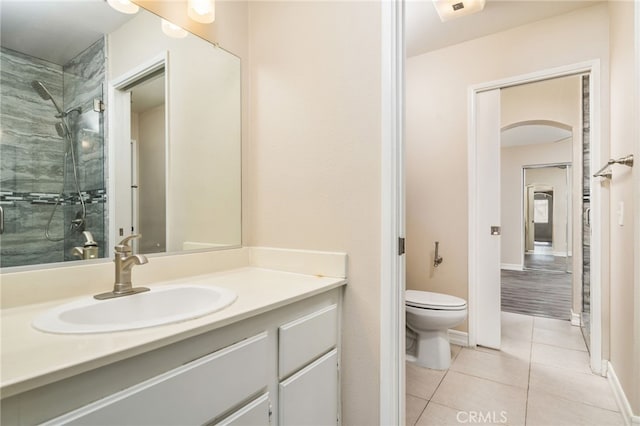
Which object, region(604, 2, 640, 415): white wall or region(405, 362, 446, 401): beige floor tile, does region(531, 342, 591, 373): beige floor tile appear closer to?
region(604, 2, 640, 415): white wall

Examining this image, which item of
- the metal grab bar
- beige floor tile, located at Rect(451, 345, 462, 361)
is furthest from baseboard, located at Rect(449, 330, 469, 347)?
the metal grab bar

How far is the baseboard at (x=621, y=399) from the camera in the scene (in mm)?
1465

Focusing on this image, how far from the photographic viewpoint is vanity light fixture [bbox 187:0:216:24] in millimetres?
1410

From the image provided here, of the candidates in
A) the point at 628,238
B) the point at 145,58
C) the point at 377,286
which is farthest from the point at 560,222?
the point at 145,58

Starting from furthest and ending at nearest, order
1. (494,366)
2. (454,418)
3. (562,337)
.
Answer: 1. (562,337)
2. (494,366)
3. (454,418)

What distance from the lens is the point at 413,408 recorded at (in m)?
1.71

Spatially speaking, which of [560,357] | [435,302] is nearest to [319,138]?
[435,302]

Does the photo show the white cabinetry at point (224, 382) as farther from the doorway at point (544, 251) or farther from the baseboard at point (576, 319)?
the doorway at point (544, 251)

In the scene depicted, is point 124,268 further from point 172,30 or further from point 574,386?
point 574,386

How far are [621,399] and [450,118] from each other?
2.09 meters

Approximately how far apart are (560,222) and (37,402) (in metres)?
9.41

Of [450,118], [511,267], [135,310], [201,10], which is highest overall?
[201,10]

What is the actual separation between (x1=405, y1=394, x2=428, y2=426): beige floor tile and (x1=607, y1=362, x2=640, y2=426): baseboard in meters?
0.91

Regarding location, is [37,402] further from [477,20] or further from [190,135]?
[477,20]
